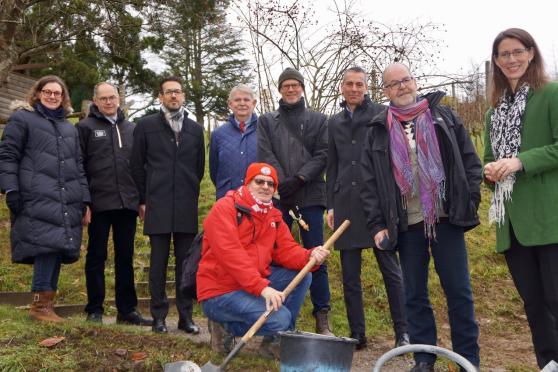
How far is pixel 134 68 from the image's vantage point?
17.2 m

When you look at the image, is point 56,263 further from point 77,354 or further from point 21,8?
point 21,8

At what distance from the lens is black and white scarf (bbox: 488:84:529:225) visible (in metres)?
3.20

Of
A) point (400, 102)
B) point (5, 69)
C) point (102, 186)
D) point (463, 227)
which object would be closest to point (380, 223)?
point (463, 227)

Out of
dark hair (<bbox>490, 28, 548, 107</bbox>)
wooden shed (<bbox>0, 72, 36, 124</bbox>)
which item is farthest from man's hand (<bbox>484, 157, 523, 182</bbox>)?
wooden shed (<bbox>0, 72, 36, 124</bbox>)

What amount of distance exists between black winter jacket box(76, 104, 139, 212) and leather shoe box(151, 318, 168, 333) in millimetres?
970

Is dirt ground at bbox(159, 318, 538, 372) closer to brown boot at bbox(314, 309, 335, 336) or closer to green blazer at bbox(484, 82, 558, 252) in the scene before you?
brown boot at bbox(314, 309, 335, 336)

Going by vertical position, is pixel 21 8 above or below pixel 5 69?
above

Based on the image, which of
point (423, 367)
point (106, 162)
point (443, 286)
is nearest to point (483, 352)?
point (423, 367)

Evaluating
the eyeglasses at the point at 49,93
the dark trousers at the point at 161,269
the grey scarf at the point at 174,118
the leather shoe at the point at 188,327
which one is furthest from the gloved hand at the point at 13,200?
the leather shoe at the point at 188,327

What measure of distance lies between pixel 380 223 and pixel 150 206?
2060mm

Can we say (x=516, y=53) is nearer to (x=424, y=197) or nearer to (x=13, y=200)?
(x=424, y=197)

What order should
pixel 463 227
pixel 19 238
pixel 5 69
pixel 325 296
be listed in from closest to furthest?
pixel 463 227 < pixel 19 238 < pixel 325 296 < pixel 5 69

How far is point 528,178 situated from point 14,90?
61.4 feet

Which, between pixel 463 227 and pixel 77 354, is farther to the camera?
pixel 77 354
